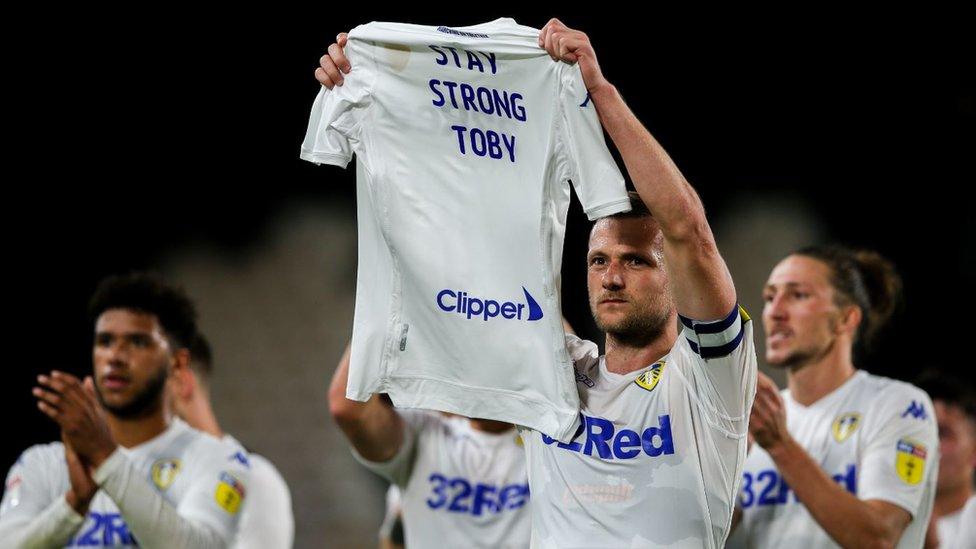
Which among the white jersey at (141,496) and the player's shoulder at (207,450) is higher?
the player's shoulder at (207,450)

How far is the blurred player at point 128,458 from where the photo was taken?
4.11 metres

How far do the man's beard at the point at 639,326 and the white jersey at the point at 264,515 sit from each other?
7.01ft

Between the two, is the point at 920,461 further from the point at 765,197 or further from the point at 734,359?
the point at 765,197

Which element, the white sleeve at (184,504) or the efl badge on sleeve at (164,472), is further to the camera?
the efl badge on sleeve at (164,472)

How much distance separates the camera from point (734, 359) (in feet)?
9.53

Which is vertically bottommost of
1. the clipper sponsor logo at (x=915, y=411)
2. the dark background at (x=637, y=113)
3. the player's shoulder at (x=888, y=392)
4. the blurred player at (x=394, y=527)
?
the blurred player at (x=394, y=527)

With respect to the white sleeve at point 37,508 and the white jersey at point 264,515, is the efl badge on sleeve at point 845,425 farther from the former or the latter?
the white sleeve at point 37,508

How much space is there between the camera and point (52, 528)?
4156 millimetres

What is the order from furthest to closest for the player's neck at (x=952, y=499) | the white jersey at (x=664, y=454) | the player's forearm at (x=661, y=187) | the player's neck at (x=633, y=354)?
the player's neck at (x=952, y=499) < the player's neck at (x=633, y=354) < the white jersey at (x=664, y=454) < the player's forearm at (x=661, y=187)

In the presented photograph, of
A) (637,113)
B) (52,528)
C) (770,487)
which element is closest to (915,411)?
(770,487)

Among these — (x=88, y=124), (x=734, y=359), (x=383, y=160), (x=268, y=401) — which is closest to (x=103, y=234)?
(x=88, y=124)

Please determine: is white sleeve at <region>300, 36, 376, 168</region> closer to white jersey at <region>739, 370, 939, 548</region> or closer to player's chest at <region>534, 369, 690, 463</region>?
player's chest at <region>534, 369, 690, 463</region>

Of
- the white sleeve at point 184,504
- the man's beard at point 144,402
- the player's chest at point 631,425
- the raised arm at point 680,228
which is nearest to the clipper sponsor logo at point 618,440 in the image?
the player's chest at point 631,425

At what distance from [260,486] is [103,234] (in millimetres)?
6143
